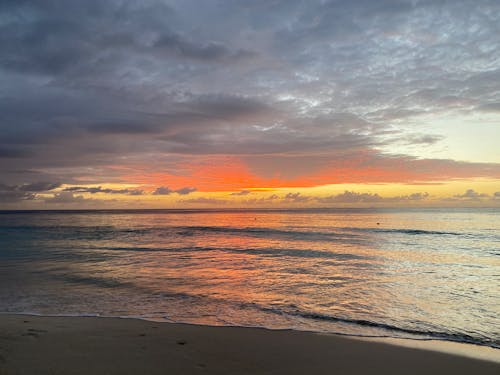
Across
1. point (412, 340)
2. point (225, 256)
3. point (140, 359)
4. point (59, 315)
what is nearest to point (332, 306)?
point (412, 340)

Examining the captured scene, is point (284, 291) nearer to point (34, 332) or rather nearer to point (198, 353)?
point (198, 353)

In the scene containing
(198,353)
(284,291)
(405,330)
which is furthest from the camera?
(284,291)

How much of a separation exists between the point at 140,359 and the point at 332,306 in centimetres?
639

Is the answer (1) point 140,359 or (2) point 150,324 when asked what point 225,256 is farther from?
(1) point 140,359

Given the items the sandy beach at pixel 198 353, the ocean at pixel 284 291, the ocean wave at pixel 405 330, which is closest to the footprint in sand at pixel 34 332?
the sandy beach at pixel 198 353

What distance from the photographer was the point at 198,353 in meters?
6.74

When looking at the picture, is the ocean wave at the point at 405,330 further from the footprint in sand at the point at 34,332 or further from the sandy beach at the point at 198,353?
the footprint in sand at the point at 34,332

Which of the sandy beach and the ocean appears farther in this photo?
the ocean

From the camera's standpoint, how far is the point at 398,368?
6.20m

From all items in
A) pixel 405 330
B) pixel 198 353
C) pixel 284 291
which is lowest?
pixel 284 291

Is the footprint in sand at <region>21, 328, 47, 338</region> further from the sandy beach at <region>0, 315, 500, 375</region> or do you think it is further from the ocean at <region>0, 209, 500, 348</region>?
the ocean at <region>0, 209, 500, 348</region>

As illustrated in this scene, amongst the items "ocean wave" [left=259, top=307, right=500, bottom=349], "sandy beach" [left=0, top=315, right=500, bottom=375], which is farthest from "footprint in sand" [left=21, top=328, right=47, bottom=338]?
"ocean wave" [left=259, top=307, right=500, bottom=349]

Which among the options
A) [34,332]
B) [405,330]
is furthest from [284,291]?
[34,332]

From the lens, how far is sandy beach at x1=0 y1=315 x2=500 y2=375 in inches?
236
